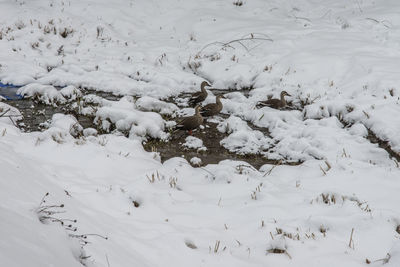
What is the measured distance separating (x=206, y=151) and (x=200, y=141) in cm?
37

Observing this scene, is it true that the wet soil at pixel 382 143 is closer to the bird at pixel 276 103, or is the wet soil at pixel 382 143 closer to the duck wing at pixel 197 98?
the bird at pixel 276 103

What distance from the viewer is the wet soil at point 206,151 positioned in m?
6.47

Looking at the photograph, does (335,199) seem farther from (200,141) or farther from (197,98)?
(197,98)

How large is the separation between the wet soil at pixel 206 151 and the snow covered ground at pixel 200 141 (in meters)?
0.19

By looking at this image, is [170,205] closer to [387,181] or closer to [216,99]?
[387,181]

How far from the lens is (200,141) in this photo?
718 centimetres

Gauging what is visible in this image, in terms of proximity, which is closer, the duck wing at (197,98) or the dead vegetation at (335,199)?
the dead vegetation at (335,199)

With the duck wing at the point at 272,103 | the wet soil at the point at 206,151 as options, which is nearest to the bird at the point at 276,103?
the duck wing at the point at 272,103

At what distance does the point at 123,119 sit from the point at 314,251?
16.1 feet

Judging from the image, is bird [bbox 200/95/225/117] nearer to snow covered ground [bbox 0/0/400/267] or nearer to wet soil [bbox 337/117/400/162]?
snow covered ground [bbox 0/0/400/267]

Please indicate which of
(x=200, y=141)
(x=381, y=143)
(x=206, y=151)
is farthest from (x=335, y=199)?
(x=200, y=141)

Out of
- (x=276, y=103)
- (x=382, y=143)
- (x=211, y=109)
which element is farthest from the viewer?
(x=276, y=103)

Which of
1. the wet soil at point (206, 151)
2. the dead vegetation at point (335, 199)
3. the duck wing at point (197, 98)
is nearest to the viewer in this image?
the dead vegetation at point (335, 199)

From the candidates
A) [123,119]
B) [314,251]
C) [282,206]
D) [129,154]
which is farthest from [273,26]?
[314,251]
